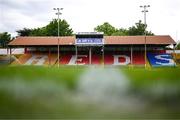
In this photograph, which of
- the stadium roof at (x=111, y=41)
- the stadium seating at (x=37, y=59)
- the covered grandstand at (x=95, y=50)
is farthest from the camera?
the stadium seating at (x=37, y=59)

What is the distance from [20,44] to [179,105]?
129 feet

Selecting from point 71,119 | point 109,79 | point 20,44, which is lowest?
point 71,119

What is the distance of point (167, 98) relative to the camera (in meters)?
5.84

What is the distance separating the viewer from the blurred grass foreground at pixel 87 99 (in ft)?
16.3

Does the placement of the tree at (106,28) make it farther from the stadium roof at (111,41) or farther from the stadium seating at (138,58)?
the stadium seating at (138,58)

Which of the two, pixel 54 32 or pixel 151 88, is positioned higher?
pixel 54 32

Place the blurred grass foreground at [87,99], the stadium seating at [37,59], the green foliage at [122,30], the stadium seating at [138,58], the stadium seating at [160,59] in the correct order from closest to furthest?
the blurred grass foreground at [87,99] < the stadium seating at [160,59] < the stadium seating at [138,58] < the stadium seating at [37,59] < the green foliage at [122,30]

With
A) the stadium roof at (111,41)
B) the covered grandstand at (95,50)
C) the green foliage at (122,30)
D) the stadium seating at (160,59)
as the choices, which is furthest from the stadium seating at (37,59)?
the green foliage at (122,30)

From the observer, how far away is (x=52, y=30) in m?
68.4

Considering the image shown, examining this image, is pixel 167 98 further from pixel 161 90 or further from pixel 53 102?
pixel 53 102

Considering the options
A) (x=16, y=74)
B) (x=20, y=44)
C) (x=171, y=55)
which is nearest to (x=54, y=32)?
(x=20, y=44)

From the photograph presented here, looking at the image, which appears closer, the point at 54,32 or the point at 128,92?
the point at 128,92

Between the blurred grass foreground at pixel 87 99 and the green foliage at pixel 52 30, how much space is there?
6153 centimetres

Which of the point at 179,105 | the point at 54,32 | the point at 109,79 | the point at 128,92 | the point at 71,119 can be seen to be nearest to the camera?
the point at 71,119
